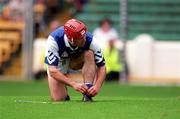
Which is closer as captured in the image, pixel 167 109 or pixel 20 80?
pixel 167 109

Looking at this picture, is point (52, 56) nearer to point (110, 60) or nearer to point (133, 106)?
point (133, 106)

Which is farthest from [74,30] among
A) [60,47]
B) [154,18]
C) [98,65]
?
[154,18]

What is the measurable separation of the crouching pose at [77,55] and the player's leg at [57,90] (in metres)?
0.09

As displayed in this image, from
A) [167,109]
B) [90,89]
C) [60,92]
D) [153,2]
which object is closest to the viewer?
[167,109]

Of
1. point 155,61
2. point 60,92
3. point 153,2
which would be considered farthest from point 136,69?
point 60,92

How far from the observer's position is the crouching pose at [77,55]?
45.3ft

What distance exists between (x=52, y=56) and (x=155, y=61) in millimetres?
12782

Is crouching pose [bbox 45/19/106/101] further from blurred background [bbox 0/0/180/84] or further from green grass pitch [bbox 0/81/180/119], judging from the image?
blurred background [bbox 0/0/180/84]

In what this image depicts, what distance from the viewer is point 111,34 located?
26.8m

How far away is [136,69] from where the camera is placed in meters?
26.8

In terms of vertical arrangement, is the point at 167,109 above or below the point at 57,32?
below

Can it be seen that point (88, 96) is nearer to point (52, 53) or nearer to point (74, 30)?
point (52, 53)

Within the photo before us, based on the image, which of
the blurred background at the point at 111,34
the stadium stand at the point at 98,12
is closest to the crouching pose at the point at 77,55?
the blurred background at the point at 111,34

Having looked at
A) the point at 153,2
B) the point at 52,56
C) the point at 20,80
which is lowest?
the point at 20,80
